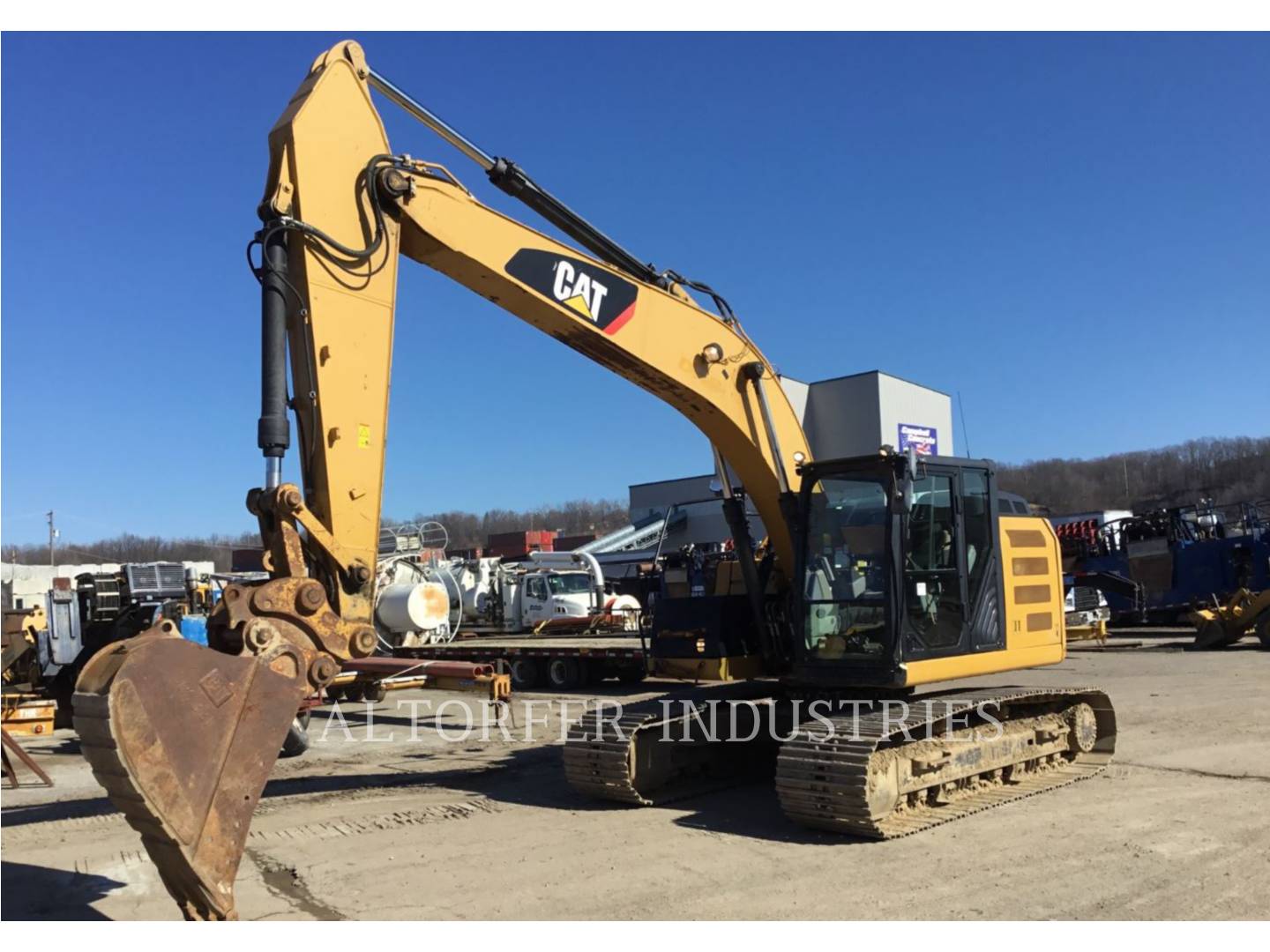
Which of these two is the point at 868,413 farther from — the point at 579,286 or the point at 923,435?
the point at 579,286

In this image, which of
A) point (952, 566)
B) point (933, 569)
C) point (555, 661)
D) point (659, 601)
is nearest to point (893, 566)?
point (933, 569)

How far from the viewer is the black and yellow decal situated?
7.56 m

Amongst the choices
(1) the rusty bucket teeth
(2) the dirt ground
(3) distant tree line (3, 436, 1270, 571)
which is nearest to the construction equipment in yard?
(2) the dirt ground

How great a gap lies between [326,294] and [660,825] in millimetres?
4582

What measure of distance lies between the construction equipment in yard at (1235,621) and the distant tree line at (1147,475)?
66.3 m

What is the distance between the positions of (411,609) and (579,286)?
15319mm

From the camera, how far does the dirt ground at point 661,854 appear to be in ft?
19.4

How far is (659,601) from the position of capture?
959 cm

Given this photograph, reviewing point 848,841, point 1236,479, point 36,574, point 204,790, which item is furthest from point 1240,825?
point 1236,479

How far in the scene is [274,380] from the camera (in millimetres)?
6012

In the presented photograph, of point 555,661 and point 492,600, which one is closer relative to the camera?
point 555,661

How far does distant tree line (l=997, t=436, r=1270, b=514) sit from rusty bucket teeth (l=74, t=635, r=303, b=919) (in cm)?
8748

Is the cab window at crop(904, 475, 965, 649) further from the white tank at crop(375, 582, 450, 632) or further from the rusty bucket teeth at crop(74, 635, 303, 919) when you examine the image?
the white tank at crop(375, 582, 450, 632)

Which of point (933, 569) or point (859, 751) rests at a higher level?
point (933, 569)
